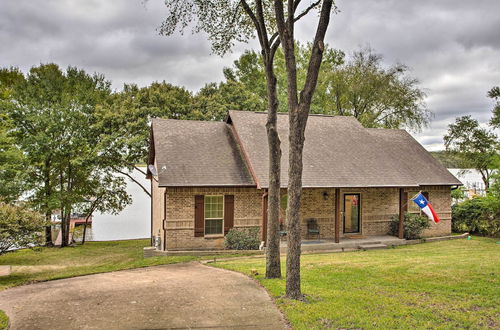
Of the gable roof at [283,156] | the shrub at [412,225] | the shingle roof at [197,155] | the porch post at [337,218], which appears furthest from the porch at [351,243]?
the shingle roof at [197,155]

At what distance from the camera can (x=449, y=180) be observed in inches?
759

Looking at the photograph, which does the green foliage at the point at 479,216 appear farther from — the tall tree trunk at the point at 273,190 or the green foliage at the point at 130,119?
the green foliage at the point at 130,119

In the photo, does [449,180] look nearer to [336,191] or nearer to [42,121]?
[336,191]

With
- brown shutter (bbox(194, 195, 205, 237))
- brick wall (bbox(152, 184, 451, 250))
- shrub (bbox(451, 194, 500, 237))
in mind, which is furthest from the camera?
shrub (bbox(451, 194, 500, 237))

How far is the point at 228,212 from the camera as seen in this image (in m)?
16.0

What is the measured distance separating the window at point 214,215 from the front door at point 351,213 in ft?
19.2

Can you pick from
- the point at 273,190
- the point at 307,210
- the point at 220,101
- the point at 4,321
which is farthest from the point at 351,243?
the point at 220,101

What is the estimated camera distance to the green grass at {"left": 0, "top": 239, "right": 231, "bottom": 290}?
12.9 m

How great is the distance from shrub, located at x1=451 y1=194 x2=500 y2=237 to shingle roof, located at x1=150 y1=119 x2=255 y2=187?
11533 mm

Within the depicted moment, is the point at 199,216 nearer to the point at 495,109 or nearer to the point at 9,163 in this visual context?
the point at 9,163

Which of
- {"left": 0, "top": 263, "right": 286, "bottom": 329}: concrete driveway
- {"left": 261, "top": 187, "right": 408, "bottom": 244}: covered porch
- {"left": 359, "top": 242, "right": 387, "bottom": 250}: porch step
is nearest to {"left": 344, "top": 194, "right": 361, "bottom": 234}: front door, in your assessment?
{"left": 261, "top": 187, "right": 408, "bottom": 244}: covered porch

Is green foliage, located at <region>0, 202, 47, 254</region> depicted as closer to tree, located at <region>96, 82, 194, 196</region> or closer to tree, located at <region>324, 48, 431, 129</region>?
tree, located at <region>96, 82, 194, 196</region>

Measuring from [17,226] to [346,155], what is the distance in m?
13.5

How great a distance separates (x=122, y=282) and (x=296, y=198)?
5055 mm
